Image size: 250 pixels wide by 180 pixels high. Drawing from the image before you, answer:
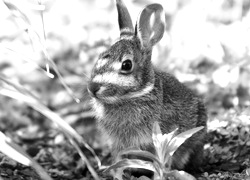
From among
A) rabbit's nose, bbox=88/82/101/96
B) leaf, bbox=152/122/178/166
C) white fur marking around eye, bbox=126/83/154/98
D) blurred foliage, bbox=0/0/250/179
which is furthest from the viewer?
blurred foliage, bbox=0/0/250/179

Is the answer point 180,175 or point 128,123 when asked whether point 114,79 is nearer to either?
point 128,123

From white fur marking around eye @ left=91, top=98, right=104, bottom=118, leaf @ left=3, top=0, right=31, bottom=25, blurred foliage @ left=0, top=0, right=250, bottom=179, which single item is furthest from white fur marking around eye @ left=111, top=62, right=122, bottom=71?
leaf @ left=3, top=0, right=31, bottom=25

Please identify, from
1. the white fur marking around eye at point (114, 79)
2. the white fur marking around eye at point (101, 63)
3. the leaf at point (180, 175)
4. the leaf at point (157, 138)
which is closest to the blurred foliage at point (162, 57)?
the white fur marking around eye at point (101, 63)

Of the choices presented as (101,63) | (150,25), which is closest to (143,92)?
(101,63)

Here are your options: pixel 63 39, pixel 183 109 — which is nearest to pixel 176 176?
pixel 183 109

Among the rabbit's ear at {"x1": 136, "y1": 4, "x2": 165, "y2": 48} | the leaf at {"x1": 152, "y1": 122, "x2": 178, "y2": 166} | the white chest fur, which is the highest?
the rabbit's ear at {"x1": 136, "y1": 4, "x2": 165, "y2": 48}

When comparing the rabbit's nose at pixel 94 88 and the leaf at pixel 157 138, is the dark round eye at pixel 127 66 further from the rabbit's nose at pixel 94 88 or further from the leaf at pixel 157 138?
the leaf at pixel 157 138

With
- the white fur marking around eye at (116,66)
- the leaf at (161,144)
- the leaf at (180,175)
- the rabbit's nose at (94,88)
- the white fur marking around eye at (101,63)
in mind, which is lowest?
the leaf at (180,175)

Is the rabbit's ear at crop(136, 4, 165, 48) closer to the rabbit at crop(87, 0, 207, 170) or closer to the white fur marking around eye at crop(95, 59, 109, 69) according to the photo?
the rabbit at crop(87, 0, 207, 170)
